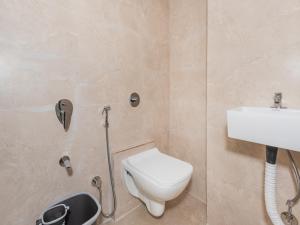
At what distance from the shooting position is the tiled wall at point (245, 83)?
830 mm

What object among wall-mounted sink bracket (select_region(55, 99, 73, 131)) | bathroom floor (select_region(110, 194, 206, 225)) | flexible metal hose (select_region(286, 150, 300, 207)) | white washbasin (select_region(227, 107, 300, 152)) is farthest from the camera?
bathroom floor (select_region(110, 194, 206, 225))

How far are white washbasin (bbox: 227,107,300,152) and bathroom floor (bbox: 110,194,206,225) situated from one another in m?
0.89

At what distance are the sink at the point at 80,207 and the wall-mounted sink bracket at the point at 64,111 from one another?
46cm

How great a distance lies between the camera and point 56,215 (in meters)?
0.98

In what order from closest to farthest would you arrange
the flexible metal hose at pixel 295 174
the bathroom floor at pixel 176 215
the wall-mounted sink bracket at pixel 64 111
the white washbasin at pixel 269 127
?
the white washbasin at pixel 269 127
the flexible metal hose at pixel 295 174
the wall-mounted sink bracket at pixel 64 111
the bathroom floor at pixel 176 215

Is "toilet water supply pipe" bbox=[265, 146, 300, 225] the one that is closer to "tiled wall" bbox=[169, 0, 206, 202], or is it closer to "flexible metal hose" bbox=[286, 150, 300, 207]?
"flexible metal hose" bbox=[286, 150, 300, 207]

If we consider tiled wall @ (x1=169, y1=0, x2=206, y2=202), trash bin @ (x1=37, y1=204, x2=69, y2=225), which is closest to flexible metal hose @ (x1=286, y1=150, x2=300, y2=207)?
tiled wall @ (x1=169, y1=0, x2=206, y2=202)

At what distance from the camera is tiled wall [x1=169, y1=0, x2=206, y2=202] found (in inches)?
55.1

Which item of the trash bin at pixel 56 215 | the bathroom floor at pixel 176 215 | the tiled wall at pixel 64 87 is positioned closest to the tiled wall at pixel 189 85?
the bathroom floor at pixel 176 215

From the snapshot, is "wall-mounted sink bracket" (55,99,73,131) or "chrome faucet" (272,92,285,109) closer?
"chrome faucet" (272,92,285,109)

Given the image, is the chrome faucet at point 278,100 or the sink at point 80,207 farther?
the sink at point 80,207

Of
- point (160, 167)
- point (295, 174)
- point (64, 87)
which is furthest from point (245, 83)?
point (64, 87)

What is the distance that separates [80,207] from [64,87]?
2.61 ft

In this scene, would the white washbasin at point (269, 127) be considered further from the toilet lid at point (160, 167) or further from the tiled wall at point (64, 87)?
the tiled wall at point (64, 87)
